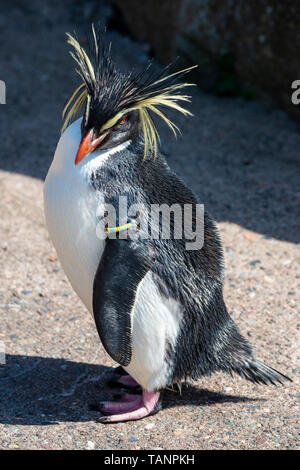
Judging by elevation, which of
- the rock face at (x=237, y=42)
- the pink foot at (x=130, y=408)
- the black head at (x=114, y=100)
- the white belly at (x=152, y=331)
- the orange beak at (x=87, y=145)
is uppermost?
the rock face at (x=237, y=42)

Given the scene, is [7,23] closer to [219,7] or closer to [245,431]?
[219,7]

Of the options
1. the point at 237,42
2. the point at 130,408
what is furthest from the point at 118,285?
the point at 237,42

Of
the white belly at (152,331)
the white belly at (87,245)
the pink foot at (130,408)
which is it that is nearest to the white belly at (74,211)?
the white belly at (87,245)

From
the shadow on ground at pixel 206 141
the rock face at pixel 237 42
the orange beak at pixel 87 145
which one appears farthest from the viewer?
the rock face at pixel 237 42

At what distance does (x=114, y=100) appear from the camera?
2357 millimetres

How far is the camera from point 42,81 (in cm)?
591

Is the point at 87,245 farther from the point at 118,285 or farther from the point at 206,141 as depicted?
the point at 206,141

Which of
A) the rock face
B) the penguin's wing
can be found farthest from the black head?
the rock face

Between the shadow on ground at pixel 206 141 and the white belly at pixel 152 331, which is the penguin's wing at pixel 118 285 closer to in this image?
the white belly at pixel 152 331

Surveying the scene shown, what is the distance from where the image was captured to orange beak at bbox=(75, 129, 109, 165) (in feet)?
7.55

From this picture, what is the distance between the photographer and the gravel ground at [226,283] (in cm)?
252

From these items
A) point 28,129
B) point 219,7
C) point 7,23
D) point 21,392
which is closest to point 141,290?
point 21,392

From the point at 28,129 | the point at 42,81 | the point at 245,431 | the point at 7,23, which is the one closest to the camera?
the point at 245,431

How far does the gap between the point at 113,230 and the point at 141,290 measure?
228 millimetres
